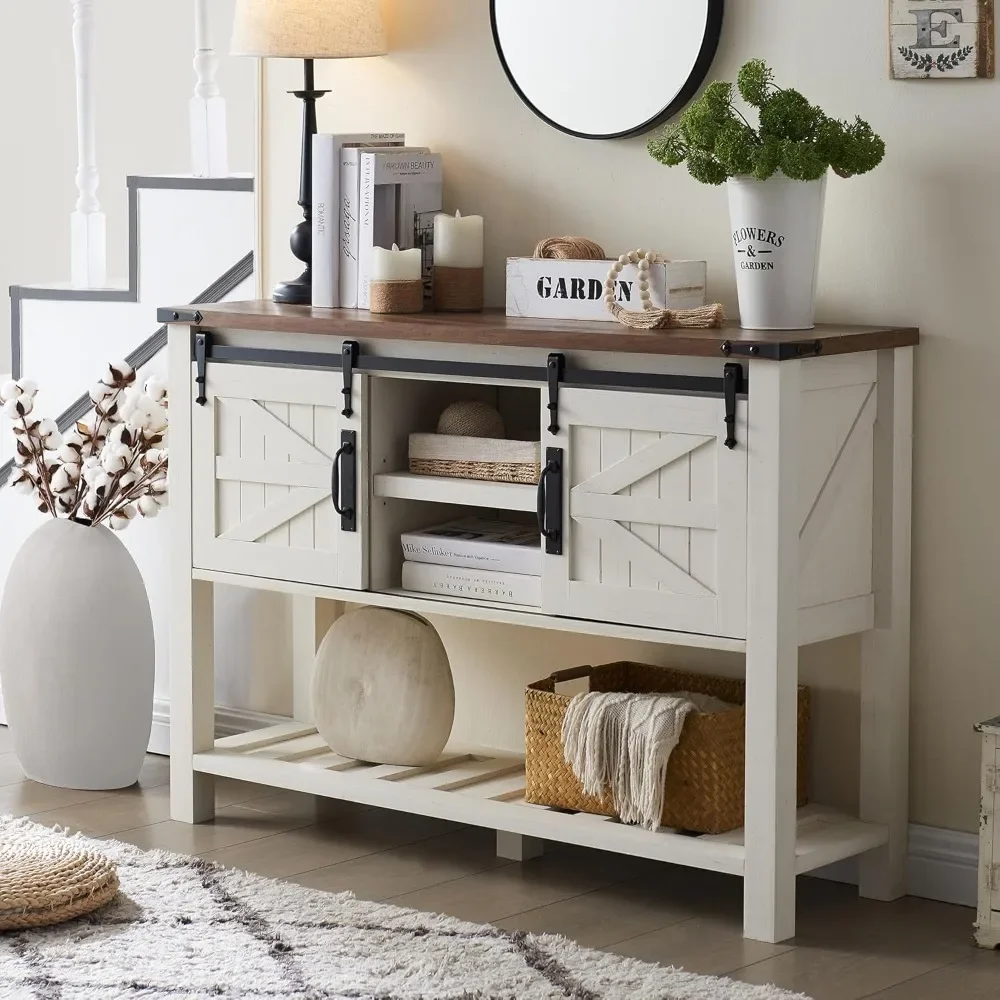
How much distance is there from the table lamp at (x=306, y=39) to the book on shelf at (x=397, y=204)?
0.19m

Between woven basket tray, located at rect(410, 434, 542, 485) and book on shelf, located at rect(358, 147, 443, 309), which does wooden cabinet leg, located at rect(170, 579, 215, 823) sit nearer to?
woven basket tray, located at rect(410, 434, 542, 485)

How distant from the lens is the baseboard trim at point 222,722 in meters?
3.71

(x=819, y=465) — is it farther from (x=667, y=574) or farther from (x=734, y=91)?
(x=734, y=91)

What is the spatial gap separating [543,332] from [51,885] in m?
1.08

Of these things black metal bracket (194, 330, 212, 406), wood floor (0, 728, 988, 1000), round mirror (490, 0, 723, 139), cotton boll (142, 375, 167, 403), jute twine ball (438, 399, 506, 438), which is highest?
round mirror (490, 0, 723, 139)

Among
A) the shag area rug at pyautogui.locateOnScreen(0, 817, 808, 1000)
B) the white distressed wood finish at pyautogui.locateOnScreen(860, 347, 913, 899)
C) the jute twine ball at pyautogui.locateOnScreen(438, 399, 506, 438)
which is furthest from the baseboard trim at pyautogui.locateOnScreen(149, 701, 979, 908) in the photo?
the jute twine ball at pyautogui.locateOnScreen(438, 399, 506, 438)

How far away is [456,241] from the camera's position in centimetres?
320

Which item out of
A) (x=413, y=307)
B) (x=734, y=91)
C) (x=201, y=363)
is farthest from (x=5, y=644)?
(x=734, y=91)

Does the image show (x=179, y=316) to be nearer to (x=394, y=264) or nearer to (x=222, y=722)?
(x=394, y=264)

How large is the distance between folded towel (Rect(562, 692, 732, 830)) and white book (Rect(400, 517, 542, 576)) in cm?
24

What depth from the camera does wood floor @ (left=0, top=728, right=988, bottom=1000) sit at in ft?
8.57

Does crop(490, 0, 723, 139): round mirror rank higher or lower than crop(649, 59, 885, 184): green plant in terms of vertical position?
higher

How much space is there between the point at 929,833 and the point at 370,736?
0.94 metres

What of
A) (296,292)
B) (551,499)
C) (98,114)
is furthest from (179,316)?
(98,114)
